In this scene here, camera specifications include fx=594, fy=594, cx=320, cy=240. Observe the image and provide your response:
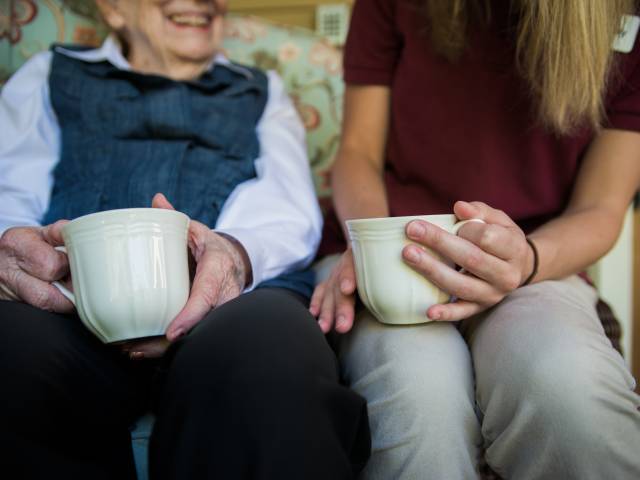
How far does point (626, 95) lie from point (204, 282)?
2.11 feet

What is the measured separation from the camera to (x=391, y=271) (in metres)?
0.60

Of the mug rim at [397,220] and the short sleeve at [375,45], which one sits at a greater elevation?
the short sleeve at [375,45]

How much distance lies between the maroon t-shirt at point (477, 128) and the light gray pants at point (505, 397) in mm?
236

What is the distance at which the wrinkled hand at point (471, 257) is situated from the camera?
1.89 ft

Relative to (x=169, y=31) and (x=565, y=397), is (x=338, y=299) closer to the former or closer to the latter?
(x=565, y=397)

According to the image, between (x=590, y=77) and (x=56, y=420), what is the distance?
737 mm

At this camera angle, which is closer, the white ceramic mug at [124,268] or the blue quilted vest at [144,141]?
the white ceramic mug at [124,268]

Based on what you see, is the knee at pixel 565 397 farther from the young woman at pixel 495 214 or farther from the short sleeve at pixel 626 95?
the short sleeve at pixel 626 95

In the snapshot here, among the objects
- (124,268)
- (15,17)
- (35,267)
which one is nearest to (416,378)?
(124,268)

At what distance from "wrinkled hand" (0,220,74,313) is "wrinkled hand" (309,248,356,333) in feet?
0.96

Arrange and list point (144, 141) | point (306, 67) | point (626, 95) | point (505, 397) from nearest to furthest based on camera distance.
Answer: point (505, 397)
point (626, 95)
point (144, 141)
point (306, 67)

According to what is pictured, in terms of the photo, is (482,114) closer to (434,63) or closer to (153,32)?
(434,63)

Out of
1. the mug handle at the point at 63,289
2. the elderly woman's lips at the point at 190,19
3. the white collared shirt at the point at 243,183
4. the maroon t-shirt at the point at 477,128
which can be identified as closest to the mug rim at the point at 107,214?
the mug handle at the point at 63,289

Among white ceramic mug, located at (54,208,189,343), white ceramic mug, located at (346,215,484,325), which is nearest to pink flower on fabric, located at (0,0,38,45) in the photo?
white ceramic mug, located at (54,208,189,343)
